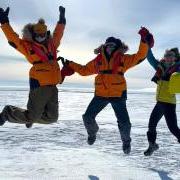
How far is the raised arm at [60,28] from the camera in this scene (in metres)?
6.95

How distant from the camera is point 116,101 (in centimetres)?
709

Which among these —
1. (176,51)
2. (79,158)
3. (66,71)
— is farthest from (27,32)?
(79,158)

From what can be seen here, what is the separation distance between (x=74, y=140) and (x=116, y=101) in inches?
207

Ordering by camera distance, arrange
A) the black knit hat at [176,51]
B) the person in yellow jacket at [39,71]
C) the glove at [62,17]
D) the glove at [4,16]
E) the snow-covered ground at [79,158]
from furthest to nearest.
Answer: the snow-covered ground at [79,158], the black knit hat at [176,51], the glove at [62,17], the person in yellow jacket at [39,71], the glove at [4,16]

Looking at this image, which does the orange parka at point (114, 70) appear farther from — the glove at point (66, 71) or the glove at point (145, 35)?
the glove at point (66, 71)

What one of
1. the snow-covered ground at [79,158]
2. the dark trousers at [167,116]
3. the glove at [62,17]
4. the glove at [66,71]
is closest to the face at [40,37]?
the glove at [62,17]

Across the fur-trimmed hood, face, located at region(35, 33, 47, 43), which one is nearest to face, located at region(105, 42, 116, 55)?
face, located at region(35, 33, 47, 43)

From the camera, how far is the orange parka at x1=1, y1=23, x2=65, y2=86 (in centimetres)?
658

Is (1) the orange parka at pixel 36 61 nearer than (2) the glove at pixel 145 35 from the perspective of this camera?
Yes

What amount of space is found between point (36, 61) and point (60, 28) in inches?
29.4

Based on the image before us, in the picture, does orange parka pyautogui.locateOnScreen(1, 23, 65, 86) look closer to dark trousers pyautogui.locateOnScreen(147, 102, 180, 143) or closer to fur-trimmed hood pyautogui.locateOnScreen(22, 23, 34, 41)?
fur-trimmed hood pyautogui.locateOnScreen(22, 23, 34, 41)

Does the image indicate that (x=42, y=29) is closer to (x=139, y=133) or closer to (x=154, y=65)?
(x=154, y=65)

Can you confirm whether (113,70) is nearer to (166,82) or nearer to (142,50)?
(142,50)

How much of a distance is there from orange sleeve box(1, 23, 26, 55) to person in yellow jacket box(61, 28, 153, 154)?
0.97 meters
